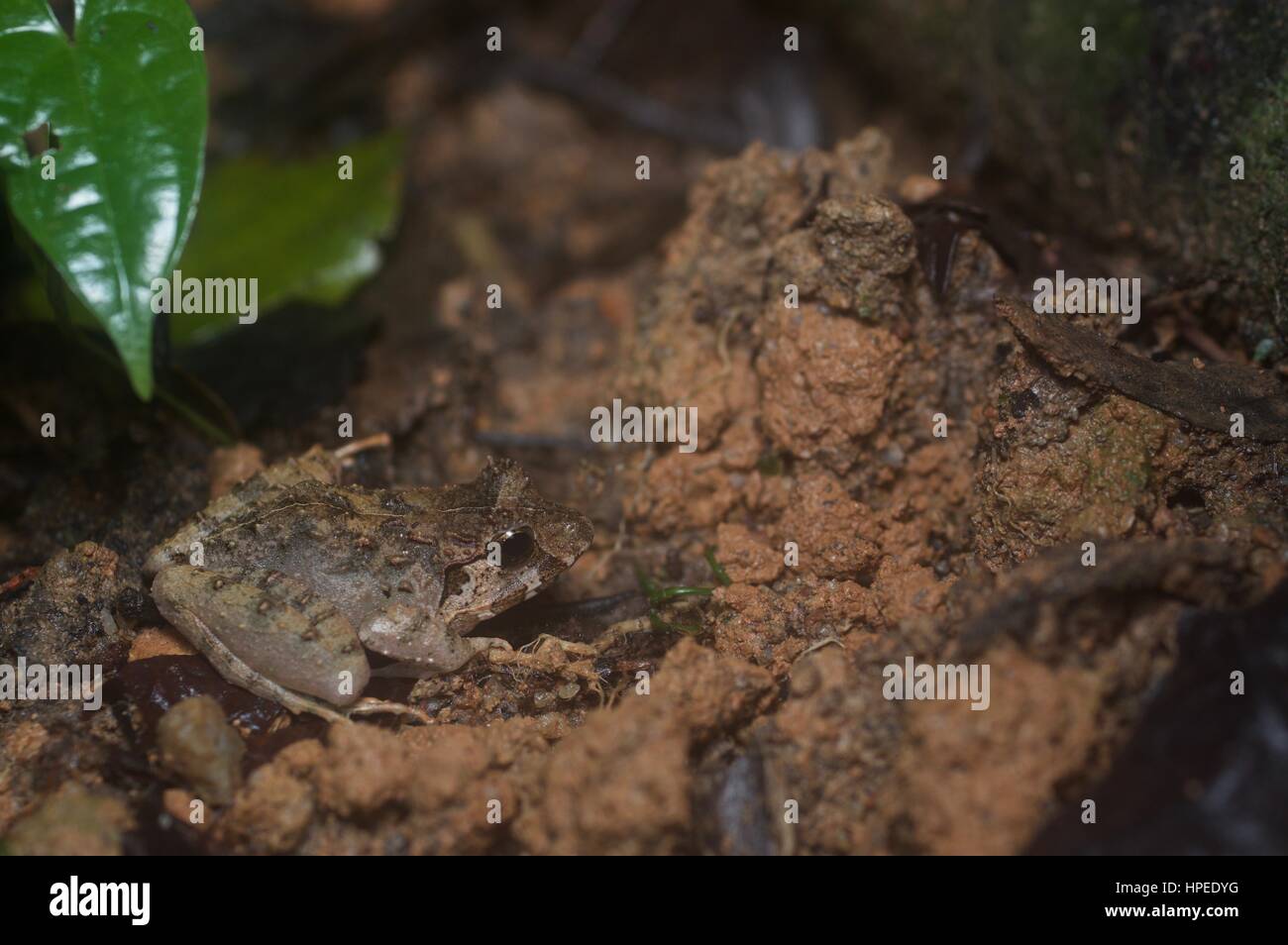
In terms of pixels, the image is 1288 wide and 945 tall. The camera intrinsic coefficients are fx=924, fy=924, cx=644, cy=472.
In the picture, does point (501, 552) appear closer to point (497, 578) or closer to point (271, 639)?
point (497, 578)

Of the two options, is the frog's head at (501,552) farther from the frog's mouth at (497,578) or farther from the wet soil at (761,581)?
the wet soil at (761,581)

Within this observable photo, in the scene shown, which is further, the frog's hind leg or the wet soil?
the frog's hind leg

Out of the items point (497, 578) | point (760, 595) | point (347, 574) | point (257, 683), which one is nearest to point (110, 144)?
point (347, 574)

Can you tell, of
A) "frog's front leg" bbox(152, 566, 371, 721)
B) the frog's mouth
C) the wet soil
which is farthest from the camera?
the frog's mouth

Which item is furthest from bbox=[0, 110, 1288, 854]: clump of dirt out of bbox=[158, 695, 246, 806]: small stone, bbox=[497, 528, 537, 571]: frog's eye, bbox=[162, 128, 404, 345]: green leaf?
bbox=[162, 128, 404, 345]: green leaf

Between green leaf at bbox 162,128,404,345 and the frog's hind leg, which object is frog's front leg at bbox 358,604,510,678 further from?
green leaf at bbox 162,128,404,345
